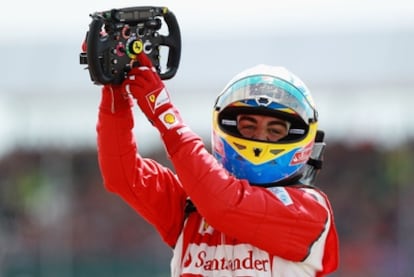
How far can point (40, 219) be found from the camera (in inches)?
869

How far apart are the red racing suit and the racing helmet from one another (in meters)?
0.12

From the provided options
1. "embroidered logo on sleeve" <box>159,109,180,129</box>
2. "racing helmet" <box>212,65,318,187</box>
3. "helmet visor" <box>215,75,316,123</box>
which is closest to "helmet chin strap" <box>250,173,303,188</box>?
"racing helmet" <box>212,65,318,187</box>

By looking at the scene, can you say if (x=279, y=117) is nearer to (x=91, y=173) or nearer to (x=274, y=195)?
(x=274, y=195)

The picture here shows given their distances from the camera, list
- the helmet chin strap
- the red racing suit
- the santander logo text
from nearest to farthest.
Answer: the red racing suit → the santander logo text → the helmet chin strap

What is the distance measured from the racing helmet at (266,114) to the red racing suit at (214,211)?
0.12 m

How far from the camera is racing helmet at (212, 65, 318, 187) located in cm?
616

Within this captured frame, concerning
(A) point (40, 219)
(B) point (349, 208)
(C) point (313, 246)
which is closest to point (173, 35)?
(C) point (313, 246)

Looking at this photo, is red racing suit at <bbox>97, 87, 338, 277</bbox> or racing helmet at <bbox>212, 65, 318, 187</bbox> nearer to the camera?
red racing suit at <bbox>97, 87, 338, 277</bbox>

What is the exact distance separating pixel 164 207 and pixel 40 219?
632 inches

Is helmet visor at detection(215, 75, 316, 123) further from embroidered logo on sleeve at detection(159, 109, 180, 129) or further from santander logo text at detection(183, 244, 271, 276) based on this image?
santander logo text at detection(183, 244, 271, 276)

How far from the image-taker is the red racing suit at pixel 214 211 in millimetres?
5914

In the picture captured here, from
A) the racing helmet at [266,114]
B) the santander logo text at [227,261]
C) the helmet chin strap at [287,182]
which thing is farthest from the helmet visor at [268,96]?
the santander logo text at [227,261]

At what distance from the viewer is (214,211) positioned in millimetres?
5910

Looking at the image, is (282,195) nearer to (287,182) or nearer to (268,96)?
(287,182)
